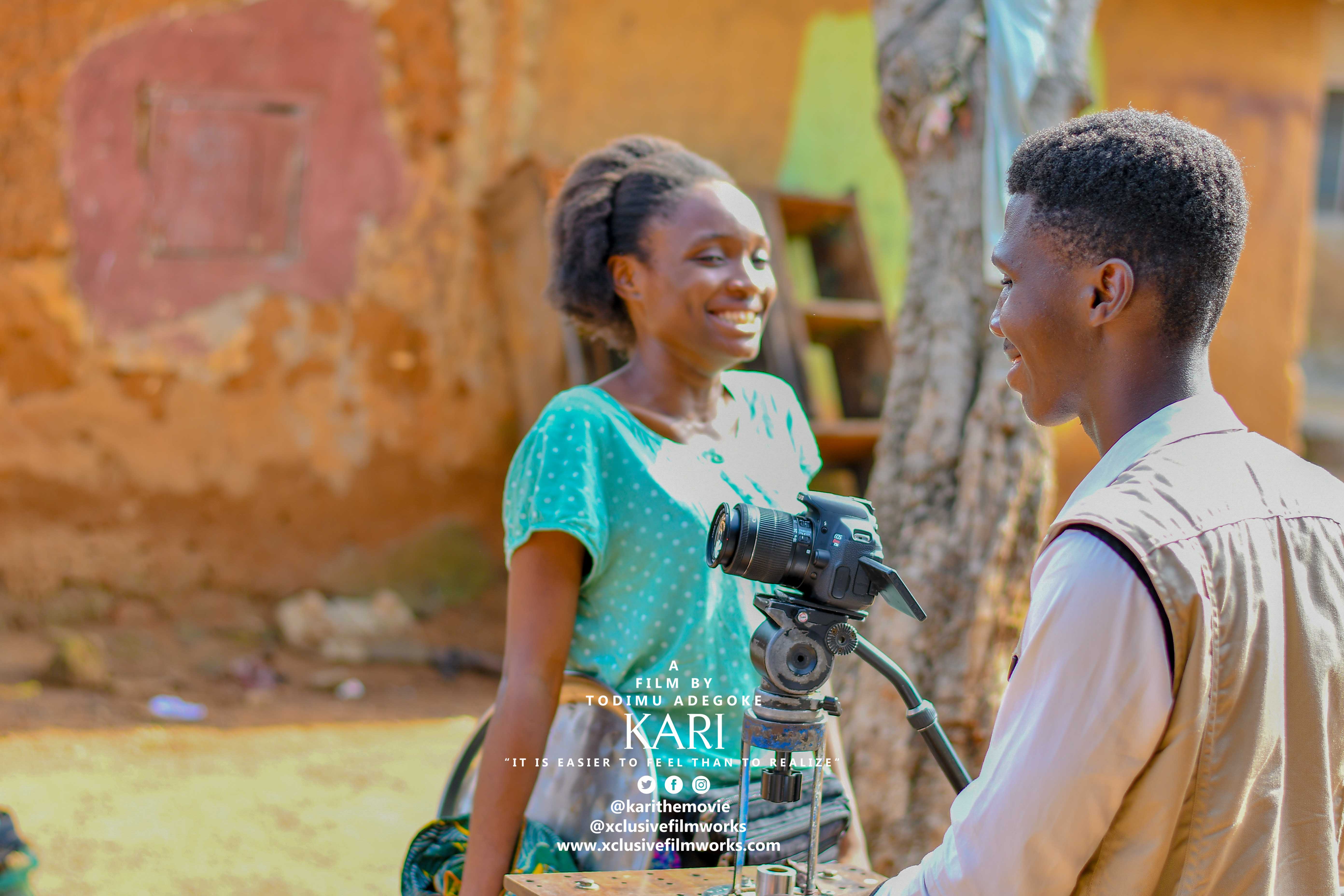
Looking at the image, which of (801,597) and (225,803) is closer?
(801,597)

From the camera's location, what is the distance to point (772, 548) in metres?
1.41

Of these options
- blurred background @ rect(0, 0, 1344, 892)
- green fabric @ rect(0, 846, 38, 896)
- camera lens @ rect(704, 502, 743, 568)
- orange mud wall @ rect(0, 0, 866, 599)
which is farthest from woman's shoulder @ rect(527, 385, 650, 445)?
orange mud wall @ rect(0, 0, 866, 599)

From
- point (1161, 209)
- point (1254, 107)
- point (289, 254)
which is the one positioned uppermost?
point (1254, 107)

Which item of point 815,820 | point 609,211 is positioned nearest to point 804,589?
point 815,820

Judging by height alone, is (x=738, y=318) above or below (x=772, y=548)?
above

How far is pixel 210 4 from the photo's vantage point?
541cm

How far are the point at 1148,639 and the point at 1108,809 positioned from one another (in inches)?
6.1

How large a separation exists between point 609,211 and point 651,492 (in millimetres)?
616

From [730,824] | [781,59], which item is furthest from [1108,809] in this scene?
[781,59]

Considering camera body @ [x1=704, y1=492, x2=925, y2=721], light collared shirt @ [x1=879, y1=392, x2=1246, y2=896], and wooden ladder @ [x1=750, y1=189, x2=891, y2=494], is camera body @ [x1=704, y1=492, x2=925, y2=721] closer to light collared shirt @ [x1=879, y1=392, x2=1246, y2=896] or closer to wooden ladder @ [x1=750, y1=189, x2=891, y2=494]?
light collared shirt @ [x1=879, y1=392, x2=1246, y2=896]

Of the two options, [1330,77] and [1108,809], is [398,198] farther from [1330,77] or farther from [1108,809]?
[1330,77]

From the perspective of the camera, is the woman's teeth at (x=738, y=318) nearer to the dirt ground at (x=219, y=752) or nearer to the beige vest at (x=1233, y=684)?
the beige vest at (x=1233, y=684)

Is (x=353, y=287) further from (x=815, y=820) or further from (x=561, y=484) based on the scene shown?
(x=815, y=820)

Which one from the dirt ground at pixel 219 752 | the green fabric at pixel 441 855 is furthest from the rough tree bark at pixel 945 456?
the dirt ground at pixel 219 752
